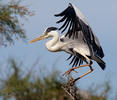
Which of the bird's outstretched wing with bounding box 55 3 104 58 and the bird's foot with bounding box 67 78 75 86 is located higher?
the bird's outstretched wing with bounding box 55 3 104 58

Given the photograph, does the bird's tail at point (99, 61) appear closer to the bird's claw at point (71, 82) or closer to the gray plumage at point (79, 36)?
the gray plumage at point (79, 36)

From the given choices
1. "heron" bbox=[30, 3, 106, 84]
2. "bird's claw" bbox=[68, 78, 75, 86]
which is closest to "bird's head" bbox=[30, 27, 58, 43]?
"heron" bbox=[30, 3, 106, 84]

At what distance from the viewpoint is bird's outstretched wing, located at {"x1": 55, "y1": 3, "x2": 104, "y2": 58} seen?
8.59m

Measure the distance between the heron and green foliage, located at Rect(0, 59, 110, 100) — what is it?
2.33 ft

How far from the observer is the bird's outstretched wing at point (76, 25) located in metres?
8.59

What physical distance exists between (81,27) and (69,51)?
65 cm

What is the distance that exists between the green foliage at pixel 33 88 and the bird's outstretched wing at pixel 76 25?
1.01 metres

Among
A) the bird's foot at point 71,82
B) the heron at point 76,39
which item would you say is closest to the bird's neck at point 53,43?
the heron at point 76,39

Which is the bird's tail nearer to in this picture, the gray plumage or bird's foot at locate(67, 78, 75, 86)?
the gray plumage

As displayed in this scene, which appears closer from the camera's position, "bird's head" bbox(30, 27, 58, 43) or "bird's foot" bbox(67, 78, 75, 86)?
"bird's foot" bbox(67, 78, 75, 86)

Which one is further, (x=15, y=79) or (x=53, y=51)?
(x=15, y=79)

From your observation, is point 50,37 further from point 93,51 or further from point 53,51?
point 93,51

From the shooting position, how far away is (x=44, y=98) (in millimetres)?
9969

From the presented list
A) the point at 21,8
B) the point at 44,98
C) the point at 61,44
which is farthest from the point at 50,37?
the point at 21,8
